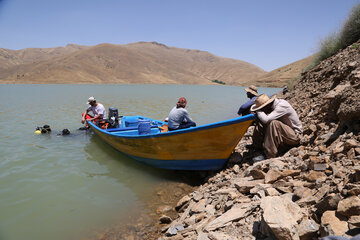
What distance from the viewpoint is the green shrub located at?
9047mm

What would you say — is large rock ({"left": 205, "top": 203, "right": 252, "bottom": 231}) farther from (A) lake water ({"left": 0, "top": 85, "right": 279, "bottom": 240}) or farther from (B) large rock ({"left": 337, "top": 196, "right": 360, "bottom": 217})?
(A) lake water ({"left": 0, "top": 85, "right": 279, "bottom": 240})

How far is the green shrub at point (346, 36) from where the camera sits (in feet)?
29.7

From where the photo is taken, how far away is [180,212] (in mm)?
4637

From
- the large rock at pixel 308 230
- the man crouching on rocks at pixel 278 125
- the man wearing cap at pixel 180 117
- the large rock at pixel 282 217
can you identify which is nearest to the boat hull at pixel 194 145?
the man crouching on rocks at pixel 278 125

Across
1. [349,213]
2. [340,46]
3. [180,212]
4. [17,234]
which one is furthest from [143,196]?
[340,46]

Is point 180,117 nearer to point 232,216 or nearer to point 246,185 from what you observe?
point 246,185

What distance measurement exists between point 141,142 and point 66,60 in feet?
343

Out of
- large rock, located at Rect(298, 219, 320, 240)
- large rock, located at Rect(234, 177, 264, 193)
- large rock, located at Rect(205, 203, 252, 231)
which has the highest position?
large rock, located at Rect(298, 219, 320, 240)

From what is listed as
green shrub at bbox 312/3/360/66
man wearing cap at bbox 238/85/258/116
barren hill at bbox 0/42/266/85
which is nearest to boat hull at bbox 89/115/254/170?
man wearing cap at bbox 238/85/258/116

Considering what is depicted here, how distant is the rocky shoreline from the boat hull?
1.58 feet

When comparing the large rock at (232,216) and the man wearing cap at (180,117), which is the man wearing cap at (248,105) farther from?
the large rock at (232,216)

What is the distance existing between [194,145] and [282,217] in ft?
10.6

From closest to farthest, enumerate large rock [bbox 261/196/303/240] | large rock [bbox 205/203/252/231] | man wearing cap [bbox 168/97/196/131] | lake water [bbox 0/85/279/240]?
1. large rock [bbox 261/196/303/240]
2. large rock [bbox 205/203/252/231]
3. lake water [bbox 0/85/279/240]
4. man wearing cap [bbox 168/97/196/131]

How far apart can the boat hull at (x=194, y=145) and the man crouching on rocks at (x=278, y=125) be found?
13.3 inches
